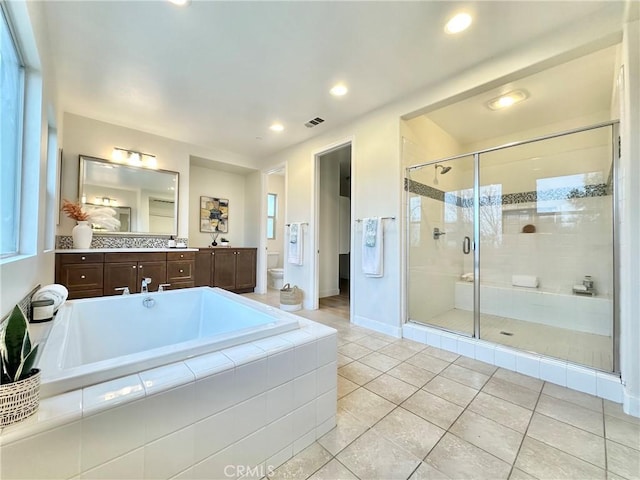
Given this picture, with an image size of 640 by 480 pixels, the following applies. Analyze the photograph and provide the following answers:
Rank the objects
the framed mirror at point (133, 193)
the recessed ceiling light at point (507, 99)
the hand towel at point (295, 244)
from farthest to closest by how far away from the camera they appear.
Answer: the hand towel at point (295, 244) < the framed mirror at point (133, 193) < the recessed ceiling light at point (507, 99)

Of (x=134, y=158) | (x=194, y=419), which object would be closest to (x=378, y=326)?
(x=194, y=419)

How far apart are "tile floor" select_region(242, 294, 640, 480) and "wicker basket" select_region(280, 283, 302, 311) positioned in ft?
5.89

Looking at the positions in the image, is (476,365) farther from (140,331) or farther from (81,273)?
(81,273)

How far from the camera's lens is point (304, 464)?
1.16 metres

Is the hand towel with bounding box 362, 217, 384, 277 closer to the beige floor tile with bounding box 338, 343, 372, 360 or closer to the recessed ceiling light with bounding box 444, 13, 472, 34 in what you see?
the beige floor tile with bounding box 338, 343, 372, 360

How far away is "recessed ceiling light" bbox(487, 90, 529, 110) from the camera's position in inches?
104

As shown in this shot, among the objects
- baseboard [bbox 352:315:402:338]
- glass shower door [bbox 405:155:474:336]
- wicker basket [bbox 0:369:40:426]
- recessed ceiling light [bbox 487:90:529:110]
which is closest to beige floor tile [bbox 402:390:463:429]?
baseboard [bbox 352:315:402:338]

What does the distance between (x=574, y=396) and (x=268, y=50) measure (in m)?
3.31

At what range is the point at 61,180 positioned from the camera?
310 centimetres

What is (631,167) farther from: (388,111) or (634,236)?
(388,111)

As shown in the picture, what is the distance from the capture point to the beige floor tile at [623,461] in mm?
1134

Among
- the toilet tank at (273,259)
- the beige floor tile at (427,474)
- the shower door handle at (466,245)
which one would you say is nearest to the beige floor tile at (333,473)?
the beige floor tile at (427,474)

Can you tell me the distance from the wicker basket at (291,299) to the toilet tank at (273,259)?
5.86 ft

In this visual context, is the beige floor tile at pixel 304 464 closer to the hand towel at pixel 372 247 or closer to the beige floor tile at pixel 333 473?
the beige floor tile at pixel 333 473
